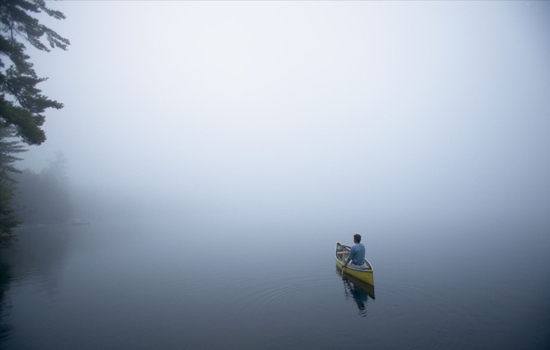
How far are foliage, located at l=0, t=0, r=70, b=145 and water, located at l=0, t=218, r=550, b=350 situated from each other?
385 inches

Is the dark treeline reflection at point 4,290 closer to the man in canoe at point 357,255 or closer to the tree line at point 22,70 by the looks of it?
the tree line at point 22,70

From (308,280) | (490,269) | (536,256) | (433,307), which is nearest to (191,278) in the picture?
(308,280)

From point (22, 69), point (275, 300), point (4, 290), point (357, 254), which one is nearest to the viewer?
point (22, 69)

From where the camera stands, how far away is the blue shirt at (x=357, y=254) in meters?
16.3

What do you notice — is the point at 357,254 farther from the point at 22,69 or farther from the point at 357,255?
the point at 22,69

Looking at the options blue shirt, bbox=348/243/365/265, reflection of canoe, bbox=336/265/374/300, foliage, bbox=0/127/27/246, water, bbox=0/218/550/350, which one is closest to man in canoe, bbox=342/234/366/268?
blue shirt, bbox=348/243/365/265

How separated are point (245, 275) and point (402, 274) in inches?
541

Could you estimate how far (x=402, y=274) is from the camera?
20344 millimetres

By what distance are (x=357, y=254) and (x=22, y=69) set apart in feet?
73.6

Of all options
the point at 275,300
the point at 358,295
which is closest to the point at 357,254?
the point at 358,295

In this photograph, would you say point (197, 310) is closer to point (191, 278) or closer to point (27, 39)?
point (191, 278)

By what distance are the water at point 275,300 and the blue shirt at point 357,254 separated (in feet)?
6.22

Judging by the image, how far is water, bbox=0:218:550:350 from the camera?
1059 cm

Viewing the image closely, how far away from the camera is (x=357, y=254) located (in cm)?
1664
